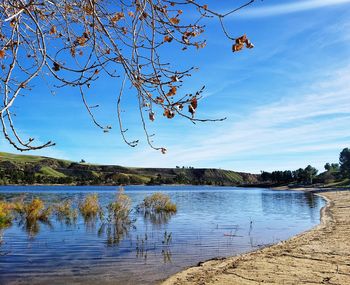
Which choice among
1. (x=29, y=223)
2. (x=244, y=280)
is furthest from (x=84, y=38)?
(x=29, y=223)

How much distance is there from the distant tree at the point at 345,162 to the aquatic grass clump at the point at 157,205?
4267 inches

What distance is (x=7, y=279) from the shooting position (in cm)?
1365

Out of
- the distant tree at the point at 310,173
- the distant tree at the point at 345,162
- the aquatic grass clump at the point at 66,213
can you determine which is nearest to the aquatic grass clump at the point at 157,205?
the aquatic grass clump at the point at 66,213

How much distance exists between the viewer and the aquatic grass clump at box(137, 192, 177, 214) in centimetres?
3920

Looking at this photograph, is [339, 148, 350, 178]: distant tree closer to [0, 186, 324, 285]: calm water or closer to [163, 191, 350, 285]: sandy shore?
[0, 186, 324, 285]: calm water

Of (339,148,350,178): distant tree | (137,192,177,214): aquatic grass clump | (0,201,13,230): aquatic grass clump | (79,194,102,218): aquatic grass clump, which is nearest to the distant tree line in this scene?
(339,148,350,178): distant tree

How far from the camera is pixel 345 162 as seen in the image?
140 m

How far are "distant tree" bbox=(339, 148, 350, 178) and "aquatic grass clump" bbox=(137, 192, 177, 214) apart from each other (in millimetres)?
108381

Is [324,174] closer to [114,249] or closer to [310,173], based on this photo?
[310,173]

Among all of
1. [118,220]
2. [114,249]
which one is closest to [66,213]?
[118,220]

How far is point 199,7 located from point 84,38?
1.55m

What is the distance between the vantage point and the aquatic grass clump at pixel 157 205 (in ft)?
129

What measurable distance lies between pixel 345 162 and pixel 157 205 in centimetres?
11533

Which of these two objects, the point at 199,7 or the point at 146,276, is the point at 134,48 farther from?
the point at 146,276
